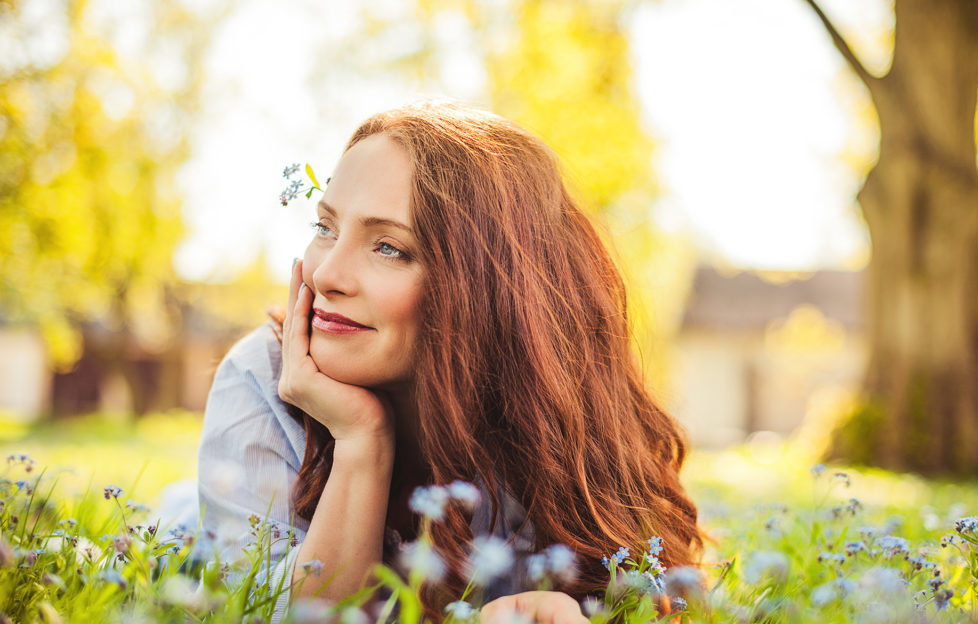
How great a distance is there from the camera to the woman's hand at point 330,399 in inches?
81.7

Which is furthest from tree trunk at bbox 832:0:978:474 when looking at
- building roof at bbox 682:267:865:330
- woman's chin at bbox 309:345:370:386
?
building roof at bbox 682:267:865:330

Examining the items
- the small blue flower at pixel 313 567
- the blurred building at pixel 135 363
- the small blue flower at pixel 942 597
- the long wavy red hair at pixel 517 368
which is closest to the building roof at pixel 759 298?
the blurred building at pixel 135 363

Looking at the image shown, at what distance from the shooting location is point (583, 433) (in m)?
2.20

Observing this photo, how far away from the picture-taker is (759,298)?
2322 centimetres

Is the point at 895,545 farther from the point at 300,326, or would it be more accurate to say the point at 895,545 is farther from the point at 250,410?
the point at 250,410

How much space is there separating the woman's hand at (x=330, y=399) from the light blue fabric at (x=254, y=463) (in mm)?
161

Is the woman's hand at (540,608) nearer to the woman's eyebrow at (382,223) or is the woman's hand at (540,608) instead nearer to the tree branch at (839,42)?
the woman's eyebrow at (382,223)

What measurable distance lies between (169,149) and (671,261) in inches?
391

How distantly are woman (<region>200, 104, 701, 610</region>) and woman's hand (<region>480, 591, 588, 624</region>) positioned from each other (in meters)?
0.26

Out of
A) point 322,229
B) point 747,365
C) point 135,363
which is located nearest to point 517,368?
point 322,229

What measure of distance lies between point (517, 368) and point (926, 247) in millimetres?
7541

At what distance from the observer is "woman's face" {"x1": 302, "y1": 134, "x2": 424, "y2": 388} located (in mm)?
2086

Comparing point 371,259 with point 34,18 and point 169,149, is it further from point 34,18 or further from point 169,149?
point 169,149

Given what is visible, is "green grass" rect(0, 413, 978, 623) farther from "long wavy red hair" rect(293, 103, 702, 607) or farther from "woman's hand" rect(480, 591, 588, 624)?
"long wavy red hair" rect(293, 103, 702, 607)
